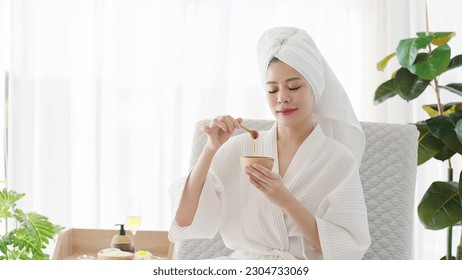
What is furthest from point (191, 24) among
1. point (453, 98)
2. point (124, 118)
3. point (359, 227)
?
point (359, 227)

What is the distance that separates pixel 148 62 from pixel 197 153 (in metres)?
1.66

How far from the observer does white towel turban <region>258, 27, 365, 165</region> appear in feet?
6.40

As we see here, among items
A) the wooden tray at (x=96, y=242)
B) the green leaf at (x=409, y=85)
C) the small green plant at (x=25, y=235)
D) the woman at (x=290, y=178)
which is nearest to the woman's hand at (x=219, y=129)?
the woman at (x=290, y=178)

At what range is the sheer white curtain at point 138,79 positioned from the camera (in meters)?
3.83

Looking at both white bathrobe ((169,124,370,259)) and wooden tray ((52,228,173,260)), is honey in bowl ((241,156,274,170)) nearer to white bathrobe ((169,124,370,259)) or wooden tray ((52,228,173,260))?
white bathrobe ((169,124,370,259))

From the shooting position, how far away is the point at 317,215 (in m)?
1.94

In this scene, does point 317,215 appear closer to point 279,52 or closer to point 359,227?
point 359,227

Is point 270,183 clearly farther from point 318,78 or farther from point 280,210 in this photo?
point 318,78

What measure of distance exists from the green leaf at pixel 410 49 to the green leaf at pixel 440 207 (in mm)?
536

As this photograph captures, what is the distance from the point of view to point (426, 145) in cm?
288

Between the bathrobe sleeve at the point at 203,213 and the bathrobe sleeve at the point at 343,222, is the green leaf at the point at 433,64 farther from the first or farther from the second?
the bathrobe sleeve at the point at 203,213

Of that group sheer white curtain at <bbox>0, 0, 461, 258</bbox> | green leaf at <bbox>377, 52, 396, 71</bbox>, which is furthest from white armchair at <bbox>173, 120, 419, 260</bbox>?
sheer white curtain at <bbox>0, 0, 461, 258</bbox>

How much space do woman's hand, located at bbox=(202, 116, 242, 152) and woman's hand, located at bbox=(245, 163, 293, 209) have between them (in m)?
0.14

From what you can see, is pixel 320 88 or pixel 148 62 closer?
pixel 320 88
